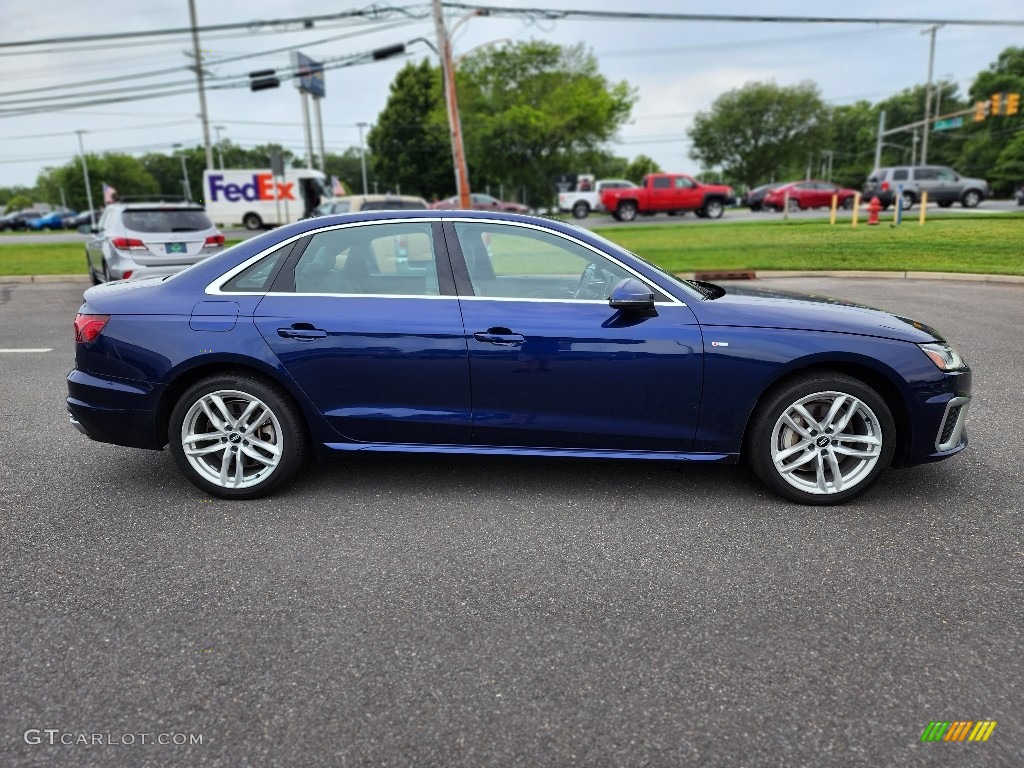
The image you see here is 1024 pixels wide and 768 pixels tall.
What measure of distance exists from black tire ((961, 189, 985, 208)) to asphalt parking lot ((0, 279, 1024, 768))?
33722 mm

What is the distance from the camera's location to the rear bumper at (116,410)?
4.01 metres

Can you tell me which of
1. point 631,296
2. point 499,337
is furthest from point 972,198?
point 499,337

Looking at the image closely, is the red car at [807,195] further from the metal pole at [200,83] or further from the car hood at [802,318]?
the car hood at [802,318]

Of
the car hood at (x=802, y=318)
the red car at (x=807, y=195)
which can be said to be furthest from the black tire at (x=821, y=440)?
the red car at (x=807, y=195)

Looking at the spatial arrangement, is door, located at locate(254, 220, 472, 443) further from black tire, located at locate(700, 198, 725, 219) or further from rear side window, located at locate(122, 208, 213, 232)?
black tire, located at locate(700, 198, 725, 219)

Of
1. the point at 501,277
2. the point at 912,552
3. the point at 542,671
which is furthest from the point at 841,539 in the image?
the point at 501,277

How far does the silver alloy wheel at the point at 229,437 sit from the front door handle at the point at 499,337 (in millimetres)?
1209

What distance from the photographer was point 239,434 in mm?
4016

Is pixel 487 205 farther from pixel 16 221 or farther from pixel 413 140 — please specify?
pixel 16 221

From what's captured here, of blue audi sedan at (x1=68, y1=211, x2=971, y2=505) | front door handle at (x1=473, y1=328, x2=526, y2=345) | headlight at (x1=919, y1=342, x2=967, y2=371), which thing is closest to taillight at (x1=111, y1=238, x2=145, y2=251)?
blue audi sedan at (x1=68, y1=211, x2=971, y2=505)

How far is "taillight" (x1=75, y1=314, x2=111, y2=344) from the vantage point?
4.06 metres

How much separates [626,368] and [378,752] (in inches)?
87.4

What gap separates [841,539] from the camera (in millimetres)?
3514

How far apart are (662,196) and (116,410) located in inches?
1213
